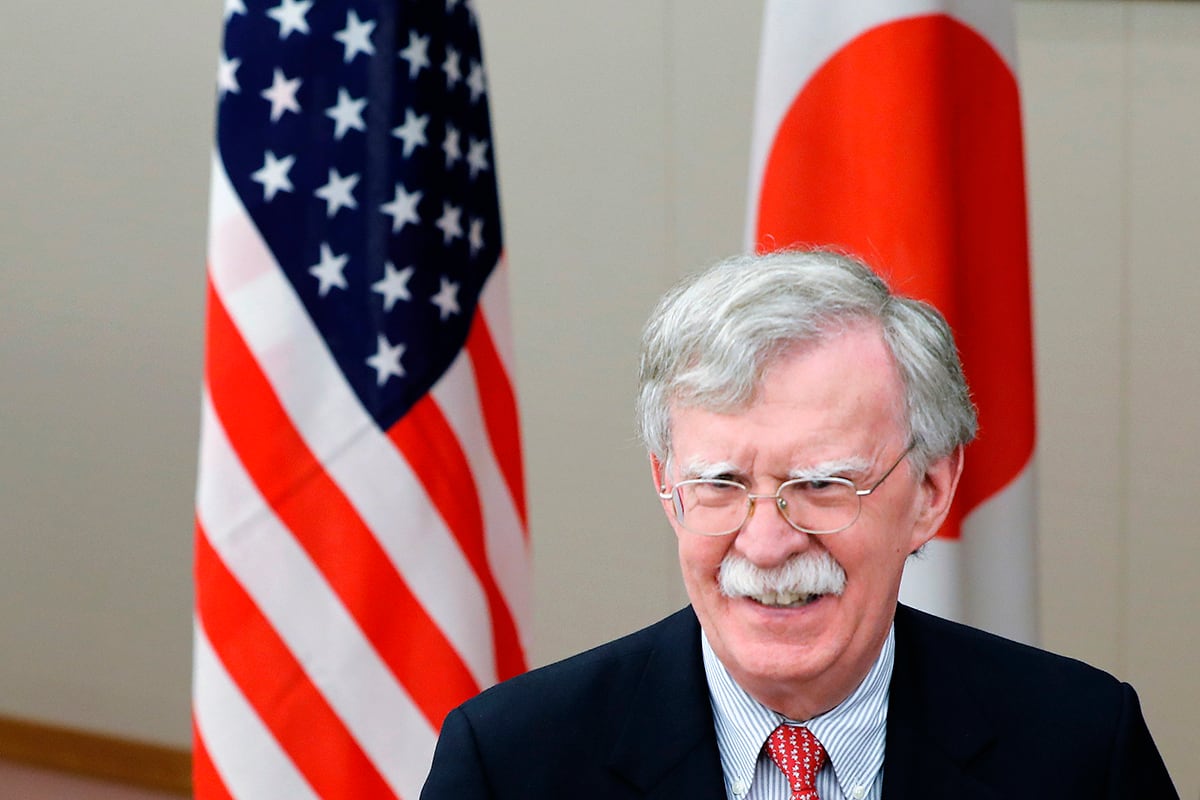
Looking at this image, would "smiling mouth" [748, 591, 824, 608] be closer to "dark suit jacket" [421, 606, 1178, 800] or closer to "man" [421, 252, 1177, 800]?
"man" [421, 252, 1177, 800]

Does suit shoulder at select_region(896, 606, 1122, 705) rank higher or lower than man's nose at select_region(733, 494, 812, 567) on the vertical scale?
lower

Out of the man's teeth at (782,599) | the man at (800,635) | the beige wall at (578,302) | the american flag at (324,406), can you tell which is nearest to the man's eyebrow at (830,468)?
the man at (800,635)

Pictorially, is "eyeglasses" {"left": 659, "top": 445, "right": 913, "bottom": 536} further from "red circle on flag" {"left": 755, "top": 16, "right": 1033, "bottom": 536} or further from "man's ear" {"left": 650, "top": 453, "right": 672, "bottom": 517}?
"red circle on flag" {"left": 755, "top": 16, "right": 1033, "bottom": 536}

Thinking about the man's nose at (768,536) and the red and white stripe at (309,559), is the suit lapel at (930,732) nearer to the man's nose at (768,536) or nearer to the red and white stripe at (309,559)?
the man's nose at (768,536)

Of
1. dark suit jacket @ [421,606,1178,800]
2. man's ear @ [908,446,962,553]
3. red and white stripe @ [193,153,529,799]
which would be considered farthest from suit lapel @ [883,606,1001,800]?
red and white stripe @ [193,153,529,799]

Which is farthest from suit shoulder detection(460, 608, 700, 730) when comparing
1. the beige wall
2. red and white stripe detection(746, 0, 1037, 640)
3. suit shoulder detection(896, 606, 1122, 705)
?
the beige wall

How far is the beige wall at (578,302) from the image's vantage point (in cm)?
407

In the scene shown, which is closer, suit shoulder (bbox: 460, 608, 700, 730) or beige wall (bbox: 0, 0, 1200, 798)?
suit shoulder (bbox: 460, 608, 700, 730)

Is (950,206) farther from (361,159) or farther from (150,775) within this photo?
(150,775)

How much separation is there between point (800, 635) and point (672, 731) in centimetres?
20

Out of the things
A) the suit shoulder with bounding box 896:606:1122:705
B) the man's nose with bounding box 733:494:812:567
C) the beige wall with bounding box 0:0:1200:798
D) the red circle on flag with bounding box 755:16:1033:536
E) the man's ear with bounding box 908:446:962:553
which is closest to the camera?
the man's nose with bounding box 733:494:812:567

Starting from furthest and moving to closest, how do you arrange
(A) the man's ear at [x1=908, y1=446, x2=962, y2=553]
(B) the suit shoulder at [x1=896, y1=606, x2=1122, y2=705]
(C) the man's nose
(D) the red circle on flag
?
(D) the red circle on flag → (B) the suit shoulder at [x1=896, y1=606, x2=1122, y2=705] → (A) the man's ear at [x1=908, y1=446, x2=962, y2=553] → (C) the man's nose

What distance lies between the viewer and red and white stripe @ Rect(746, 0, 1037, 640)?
93.4 inches

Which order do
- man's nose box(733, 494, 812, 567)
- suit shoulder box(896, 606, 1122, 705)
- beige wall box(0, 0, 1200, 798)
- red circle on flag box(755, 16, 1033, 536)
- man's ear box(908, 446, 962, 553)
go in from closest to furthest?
man's nose box(733, 494, 812, 567), man's ear box(908, 446, 962, 553), suit shoulder box(896, 606, 1122, 705), red circle on flag box(755, 16, 1033, 536), beige wall box(0, 0, 1200, 798)
